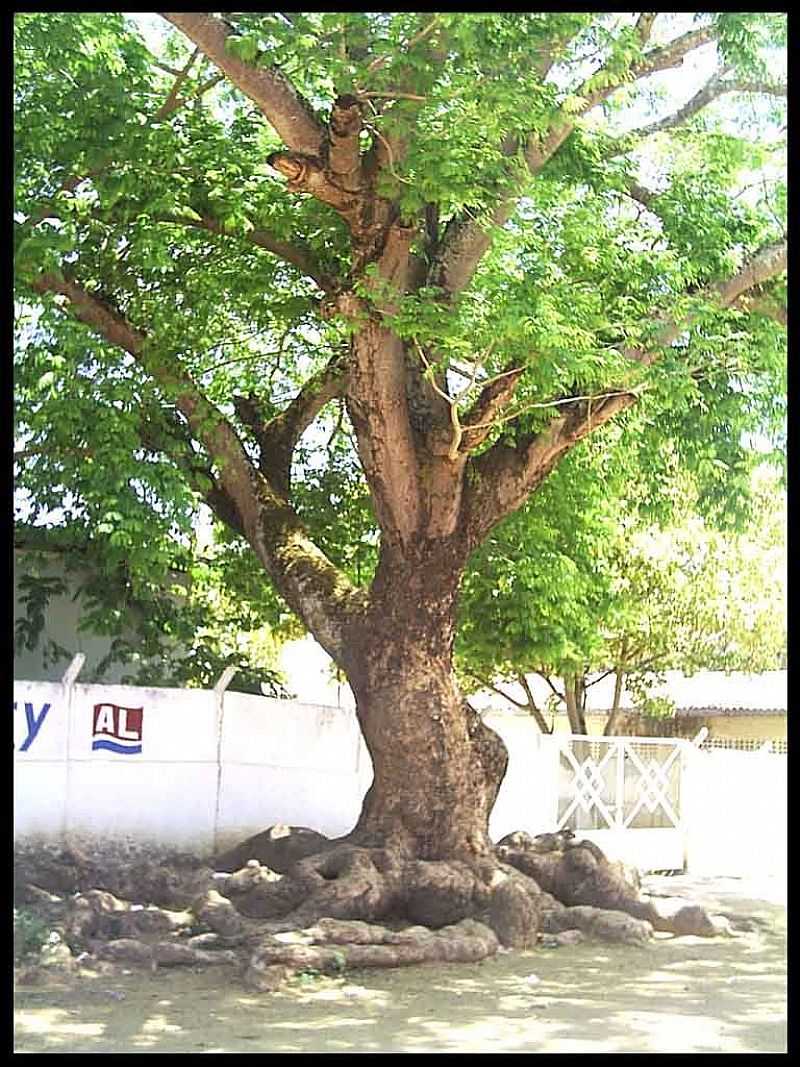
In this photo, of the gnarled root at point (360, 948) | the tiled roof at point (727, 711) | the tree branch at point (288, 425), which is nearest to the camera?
the gnarled root at point (360, 948)

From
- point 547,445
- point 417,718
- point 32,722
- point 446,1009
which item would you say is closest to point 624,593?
point 547,445

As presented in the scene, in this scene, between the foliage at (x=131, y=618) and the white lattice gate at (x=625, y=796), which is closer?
the foliage at (x=131, y=618)

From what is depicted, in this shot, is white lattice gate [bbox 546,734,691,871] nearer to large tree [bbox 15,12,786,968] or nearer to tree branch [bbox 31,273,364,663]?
large tree [bbox 15,12,786,968]

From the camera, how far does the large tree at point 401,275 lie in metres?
10.7

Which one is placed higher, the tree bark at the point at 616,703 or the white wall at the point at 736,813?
the tree bark at the point at 616,703

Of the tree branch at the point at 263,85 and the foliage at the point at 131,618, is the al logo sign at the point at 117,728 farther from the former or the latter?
the tree branch at the point at 263,85

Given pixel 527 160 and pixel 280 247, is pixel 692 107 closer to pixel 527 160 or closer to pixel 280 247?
pixel 527 160

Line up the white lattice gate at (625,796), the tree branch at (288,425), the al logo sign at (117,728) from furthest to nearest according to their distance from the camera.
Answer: the white lattice gate at (625,796) < the tree branch at (288,425) < the al logo sign at (117,728)

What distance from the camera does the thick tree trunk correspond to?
1267cm

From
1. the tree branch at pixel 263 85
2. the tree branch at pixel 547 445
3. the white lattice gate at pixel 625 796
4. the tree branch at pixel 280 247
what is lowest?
the white lattice gate at pixel 625 796

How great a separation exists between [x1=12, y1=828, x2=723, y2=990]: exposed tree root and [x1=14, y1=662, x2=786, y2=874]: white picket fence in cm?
60

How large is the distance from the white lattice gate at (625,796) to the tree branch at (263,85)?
→ 8.86 m

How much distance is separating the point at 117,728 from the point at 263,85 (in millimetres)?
6058

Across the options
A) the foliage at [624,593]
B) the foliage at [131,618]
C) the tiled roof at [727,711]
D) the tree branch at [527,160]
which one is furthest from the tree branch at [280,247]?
the tiled roof at [727,711]
